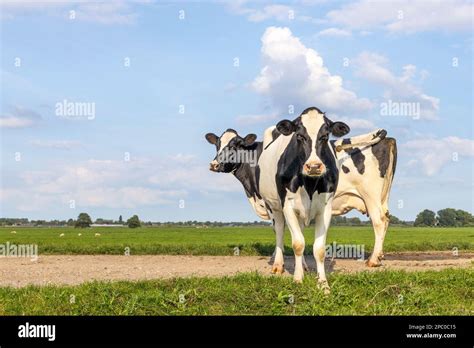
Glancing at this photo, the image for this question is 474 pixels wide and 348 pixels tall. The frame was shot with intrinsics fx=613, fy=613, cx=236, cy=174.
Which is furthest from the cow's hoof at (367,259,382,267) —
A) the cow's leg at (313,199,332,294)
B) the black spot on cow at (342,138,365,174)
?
the cow's leg at (313,199,332,294)

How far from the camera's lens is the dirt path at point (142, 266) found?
13.5 meters

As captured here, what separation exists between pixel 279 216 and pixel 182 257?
16.5 ft

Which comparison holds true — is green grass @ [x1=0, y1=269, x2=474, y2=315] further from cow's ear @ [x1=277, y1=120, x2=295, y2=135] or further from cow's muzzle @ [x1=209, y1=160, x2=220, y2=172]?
cow's muzzle @ [x1=209, y1=160, x2=220, y2=172]

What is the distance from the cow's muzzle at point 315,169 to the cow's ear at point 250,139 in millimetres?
6738

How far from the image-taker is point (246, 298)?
966 cm

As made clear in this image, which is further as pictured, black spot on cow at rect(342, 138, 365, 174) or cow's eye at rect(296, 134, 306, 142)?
black spot on cow at rect(342, 138, 365, 174)

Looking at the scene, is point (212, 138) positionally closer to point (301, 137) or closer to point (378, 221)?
point (378, 221)

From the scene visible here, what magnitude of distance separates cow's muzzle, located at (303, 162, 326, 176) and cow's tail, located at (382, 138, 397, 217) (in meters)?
6.88

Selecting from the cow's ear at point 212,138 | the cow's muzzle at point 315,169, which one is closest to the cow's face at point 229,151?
the cow's ear at point 212,138

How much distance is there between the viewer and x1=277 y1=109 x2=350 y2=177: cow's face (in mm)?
10580

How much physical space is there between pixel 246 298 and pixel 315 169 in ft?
8.24

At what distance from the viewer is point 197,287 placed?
10375mm
